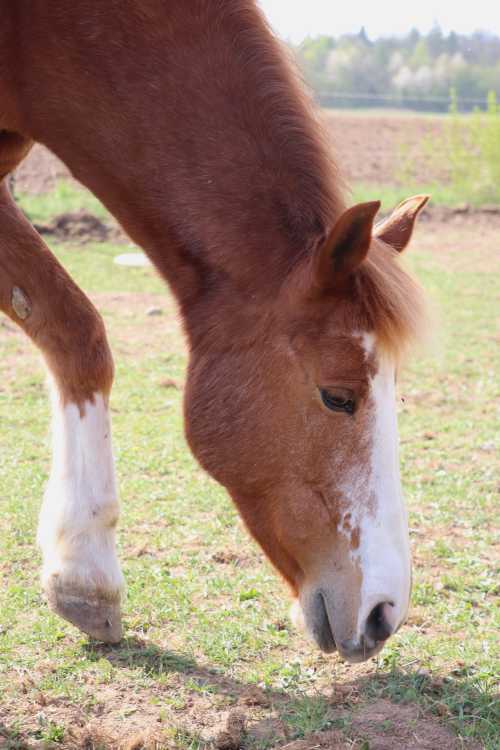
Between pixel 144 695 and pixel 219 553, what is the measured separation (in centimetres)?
103

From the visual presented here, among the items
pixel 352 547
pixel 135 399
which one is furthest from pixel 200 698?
pixel 135 399

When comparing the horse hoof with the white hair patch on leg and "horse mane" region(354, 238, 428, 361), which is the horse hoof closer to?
the white hair patch on leg

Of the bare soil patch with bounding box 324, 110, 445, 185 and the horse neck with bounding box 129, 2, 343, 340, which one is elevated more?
the horse neck with bounding box 129, 2, 343, 340

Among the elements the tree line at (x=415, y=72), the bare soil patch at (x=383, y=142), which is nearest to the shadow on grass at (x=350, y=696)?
the bare soil patch at (x=383, y=142)

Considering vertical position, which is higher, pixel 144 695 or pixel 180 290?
pixel 180 290

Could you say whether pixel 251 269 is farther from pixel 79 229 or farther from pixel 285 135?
pixel 79 229

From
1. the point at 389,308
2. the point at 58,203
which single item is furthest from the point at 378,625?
the point at 58,203

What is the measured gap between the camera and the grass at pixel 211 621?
2.59m

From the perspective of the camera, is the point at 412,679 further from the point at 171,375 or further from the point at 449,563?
the point at 171,375

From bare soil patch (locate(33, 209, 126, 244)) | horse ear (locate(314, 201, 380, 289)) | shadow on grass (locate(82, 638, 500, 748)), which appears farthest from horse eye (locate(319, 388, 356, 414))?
bare soil patch (locate(33, 209, 126, 244))

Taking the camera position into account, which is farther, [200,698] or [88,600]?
[88,600]

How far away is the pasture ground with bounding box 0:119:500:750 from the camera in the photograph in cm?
254

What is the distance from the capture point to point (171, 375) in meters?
6.35

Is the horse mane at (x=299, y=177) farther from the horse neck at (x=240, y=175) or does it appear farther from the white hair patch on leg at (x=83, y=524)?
the white hair patch on leg at (x=83, y=524)
